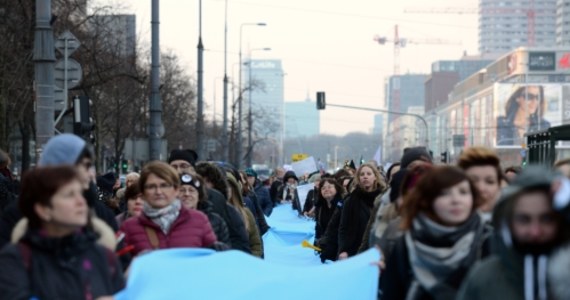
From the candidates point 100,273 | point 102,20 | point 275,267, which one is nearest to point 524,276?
point 100,273

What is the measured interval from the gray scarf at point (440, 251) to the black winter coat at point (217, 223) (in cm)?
349

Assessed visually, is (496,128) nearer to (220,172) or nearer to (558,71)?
(558,71)

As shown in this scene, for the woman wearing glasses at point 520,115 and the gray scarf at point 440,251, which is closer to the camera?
the gray scarf at point 440,251

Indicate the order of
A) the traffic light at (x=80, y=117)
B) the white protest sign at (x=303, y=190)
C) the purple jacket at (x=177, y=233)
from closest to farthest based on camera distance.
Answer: the purple jacket at (x=177, y=233)
the traffic light at (x=80, y=117)
the white protest sign at (x=303, y=190)

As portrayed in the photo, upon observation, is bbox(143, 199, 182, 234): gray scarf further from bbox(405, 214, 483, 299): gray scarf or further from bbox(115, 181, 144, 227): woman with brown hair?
bbox(405, 214, 483, 299): gray scarf

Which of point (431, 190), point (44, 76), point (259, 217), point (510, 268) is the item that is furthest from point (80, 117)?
point (510, 268)

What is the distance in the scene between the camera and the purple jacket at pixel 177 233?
798 cm

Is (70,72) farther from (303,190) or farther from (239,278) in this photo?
(239,278)

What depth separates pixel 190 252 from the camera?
7.25 meters

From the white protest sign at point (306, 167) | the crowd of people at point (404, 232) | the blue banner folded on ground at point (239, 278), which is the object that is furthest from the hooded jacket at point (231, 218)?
the white protest sign at point (306, 167)

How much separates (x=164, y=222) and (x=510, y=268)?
360cm

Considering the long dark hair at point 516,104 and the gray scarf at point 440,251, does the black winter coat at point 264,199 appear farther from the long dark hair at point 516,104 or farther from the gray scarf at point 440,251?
the long dark hair at point 516,104

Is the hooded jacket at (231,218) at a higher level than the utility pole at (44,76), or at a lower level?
lower

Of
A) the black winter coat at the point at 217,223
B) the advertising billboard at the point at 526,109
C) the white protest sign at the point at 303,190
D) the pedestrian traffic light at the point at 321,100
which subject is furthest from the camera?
the advertising billboard at the point at 526,109
